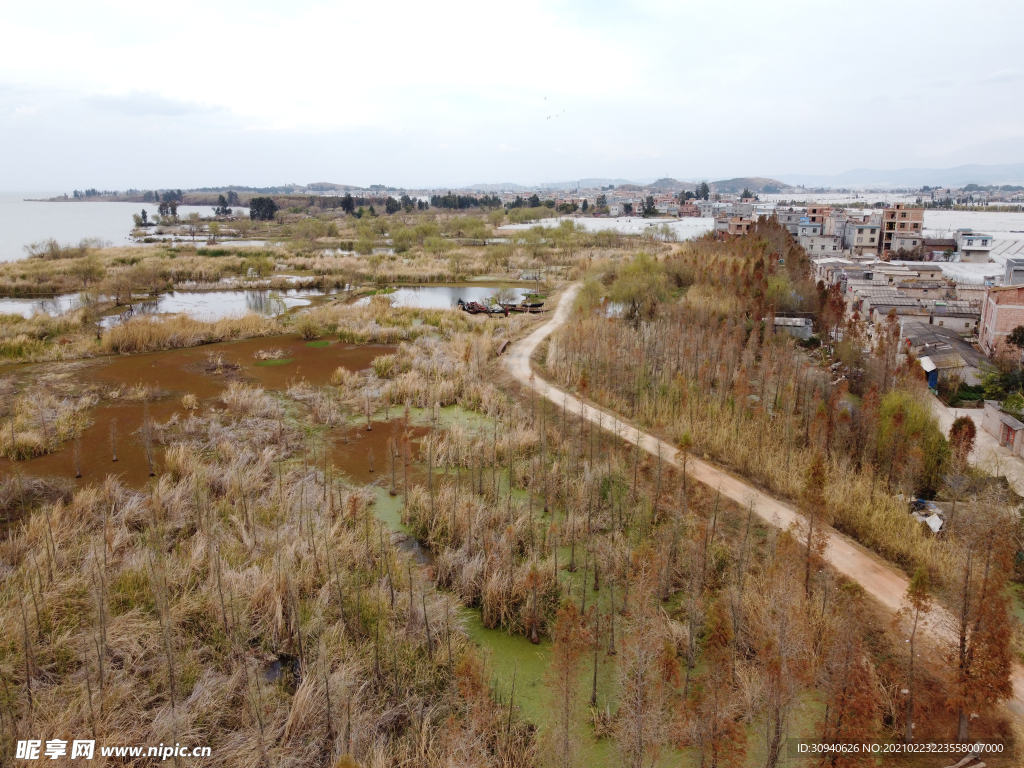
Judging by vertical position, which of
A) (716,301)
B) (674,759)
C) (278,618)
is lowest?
(674,759)

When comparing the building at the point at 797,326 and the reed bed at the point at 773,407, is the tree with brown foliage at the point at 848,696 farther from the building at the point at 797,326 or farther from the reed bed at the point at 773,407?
the building at the point at 797,326

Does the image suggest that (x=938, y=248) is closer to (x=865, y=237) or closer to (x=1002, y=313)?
(x=865, y=237)

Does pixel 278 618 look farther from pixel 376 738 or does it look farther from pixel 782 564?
pixel 782 564

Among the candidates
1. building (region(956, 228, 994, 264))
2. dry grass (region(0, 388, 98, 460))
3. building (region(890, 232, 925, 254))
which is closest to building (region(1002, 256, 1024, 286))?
building (region(956, 228, 994, 264))

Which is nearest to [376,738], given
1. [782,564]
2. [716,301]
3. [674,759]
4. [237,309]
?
[674,759]

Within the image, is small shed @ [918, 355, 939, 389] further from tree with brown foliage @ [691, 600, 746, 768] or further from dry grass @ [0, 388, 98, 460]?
dry grass @ [0, 388, 98, 460]

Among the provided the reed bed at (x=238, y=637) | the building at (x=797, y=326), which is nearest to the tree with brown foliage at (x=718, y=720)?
the reed bed at (x=238, y=637)

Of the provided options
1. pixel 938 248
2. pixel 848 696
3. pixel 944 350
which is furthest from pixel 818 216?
pixel 848 696
